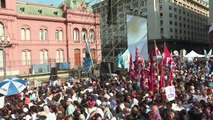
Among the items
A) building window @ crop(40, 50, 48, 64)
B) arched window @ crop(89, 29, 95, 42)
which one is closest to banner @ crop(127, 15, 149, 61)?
building window @ crop(40, 50, 48, 64)

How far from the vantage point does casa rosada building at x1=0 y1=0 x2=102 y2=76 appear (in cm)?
3894

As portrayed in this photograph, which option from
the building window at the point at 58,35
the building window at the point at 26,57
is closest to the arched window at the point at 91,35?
the building window at the point at 58,35

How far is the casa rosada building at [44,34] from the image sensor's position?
38.9 m

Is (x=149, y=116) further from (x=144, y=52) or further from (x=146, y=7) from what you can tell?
(x=146, y=7)

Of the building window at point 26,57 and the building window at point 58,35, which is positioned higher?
the building window at point 58,35

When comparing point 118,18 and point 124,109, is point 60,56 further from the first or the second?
point 124,109

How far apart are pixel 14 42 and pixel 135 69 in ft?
91.4

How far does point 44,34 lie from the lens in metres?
45.2

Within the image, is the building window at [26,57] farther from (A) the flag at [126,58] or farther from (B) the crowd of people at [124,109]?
(B) the crowd of people at [124,109]

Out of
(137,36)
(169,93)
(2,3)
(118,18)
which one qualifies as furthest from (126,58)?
(2,3)

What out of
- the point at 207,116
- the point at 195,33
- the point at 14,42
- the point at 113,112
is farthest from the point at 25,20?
the point at 195,33

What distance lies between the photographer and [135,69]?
14.9m

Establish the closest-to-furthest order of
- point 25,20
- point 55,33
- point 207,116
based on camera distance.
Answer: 1. point 207,116
2. point 25,20
3. point 55,33

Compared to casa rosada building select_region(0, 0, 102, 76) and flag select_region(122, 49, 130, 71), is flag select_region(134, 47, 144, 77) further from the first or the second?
casa rosada building select_region(0, 0, 102, 76)
